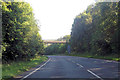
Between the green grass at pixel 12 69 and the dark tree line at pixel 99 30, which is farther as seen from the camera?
the dark tree line at pixel 99 30

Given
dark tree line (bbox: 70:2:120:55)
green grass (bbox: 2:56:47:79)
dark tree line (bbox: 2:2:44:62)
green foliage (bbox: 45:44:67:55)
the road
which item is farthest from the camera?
green foliage (bbox: 45:44:67:55)

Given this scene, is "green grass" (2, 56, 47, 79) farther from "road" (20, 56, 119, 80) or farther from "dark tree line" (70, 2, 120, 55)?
"dark tree line" (70, 2, 120, 55)

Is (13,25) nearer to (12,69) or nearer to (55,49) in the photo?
(12,69)

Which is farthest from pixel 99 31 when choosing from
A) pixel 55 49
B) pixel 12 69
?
pixel 55 49

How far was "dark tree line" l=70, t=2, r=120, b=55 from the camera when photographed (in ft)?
94.1

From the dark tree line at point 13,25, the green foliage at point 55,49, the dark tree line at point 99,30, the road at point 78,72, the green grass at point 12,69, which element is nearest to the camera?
the road at point 78,72

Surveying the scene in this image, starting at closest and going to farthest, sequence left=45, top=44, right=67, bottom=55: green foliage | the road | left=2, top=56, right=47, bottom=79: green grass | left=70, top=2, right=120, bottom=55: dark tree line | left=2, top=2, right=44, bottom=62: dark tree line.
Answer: the road → left=2, top=56, right=47, bottom=79: green grass → left=2, top=2, right=44, bottom=62: dark tree line → left=70, top=2, right=120, bottom=55: dark tree line → left=45, top=44, right=67, bottom=55: green foliage

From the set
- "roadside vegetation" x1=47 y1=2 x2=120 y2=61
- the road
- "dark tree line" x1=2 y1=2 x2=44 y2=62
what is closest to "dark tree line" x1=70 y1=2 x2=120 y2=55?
"roadside vegetation" x1=47 y1=2 x2=120 y2=61

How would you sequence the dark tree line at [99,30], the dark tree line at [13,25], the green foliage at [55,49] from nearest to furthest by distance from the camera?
the dark tree line at [13,25] < the dark tree line at [99,30] < the green foliage at [55,49]

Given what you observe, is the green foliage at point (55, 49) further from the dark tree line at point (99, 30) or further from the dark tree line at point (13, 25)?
the dark tree line at point (13, 25)

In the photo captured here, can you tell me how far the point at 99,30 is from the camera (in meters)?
39.4

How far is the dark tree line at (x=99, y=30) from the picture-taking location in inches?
1129

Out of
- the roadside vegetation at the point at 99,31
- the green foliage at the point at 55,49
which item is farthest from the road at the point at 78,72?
the green foliage at the point at 55,49

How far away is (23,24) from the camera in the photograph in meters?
18.8
